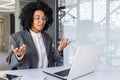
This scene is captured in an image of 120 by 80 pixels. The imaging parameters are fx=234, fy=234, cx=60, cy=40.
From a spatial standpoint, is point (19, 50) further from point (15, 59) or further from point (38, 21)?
point (38, 21)

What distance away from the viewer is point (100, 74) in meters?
1.69

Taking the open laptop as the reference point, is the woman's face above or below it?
above

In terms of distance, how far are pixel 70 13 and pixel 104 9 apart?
1085 mm

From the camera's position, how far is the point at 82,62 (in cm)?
146

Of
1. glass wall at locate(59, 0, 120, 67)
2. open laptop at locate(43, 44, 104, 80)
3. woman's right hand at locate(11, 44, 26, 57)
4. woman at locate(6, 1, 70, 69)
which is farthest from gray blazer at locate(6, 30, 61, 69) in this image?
glass wall at locate(59, 0, 120, 67)

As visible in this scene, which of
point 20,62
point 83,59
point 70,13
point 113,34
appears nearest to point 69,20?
point 70,13

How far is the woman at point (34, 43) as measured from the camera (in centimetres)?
194

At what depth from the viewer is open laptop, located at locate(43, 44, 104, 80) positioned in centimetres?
137

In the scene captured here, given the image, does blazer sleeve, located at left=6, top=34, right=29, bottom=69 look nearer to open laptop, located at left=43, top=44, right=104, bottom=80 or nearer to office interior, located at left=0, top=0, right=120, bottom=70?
open laptop, located at left=43, top=44, right=104, bottom=80

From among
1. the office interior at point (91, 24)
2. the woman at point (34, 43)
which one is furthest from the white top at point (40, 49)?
the office interior at point (91, 24)

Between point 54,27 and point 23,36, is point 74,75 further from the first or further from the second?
point 54,27

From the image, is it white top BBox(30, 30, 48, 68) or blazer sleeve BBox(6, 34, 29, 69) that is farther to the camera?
white top BBox(30, 30, 48, 68)

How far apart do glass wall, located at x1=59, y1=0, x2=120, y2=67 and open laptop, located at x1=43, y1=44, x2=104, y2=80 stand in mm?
1894

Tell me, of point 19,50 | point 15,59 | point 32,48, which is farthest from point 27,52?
point 19,50
